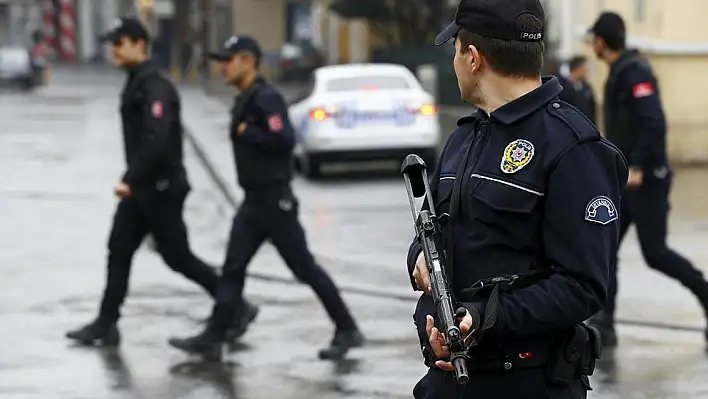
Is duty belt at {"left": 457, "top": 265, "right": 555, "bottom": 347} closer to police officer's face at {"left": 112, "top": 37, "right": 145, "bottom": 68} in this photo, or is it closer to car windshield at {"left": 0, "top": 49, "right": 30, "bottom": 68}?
police officer's face at {"left": 112, "top": 37, "right": 145, "bottom": 68}

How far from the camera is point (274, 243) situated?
791 centimetres

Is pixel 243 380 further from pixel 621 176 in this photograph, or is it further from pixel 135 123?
pixel 621 176

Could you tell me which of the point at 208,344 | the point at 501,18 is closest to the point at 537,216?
the point at 501,18

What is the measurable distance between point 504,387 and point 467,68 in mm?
801

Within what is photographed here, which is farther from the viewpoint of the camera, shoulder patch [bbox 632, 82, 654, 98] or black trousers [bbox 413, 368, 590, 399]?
shoulder patch [bbox 632, 82, 654, 98]

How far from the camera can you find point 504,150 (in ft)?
11.4

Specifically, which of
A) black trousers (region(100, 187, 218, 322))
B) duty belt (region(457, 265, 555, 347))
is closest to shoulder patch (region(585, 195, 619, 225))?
duty belt (region(457, 265, 555, 347))

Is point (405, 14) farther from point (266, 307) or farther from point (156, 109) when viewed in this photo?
point (156, 109)

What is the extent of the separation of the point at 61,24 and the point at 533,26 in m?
89.7

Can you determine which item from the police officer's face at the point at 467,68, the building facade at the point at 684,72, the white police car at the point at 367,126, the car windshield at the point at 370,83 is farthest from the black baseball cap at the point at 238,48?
the building facade at the point at 684,72

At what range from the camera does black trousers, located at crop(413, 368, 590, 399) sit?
3551 millimetres

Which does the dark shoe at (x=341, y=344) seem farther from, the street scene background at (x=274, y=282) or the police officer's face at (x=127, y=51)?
the police officer's face at (x=127, y=51)

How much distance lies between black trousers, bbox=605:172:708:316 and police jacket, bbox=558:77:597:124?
1.80 meters

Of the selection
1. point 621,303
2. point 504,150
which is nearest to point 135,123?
point 621,303
